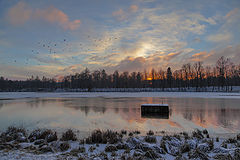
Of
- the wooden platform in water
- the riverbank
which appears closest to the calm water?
the wooden platform in water

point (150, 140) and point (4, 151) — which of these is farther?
point (150, 140)

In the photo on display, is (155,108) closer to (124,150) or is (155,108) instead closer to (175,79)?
(124,150)

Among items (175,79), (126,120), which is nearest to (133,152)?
(126,120)

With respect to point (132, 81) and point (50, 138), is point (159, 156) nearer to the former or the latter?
point (50, 138)

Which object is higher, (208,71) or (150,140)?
(208,71)

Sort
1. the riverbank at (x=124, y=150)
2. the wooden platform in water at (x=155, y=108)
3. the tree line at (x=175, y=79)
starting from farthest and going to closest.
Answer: the tree line at (x=175, y=79)
the wooden platform in water at (x=155, y=108)
the riverbank at (x=124, y=150)

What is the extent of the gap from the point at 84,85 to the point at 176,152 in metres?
102

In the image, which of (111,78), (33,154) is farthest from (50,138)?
(111,78)

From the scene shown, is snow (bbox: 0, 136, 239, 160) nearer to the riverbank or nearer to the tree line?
the riverbank

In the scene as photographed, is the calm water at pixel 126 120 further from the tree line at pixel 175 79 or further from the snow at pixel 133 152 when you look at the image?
the tree line at pixel 175 79

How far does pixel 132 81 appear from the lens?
113062 millimetres

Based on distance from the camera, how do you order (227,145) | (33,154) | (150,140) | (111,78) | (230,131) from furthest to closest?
(111,78), (230,131), (150,140), (227,145), (33,154)

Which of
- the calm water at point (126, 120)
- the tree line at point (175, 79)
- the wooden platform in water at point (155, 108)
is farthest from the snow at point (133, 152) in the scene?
the tree line at point (175, 79)

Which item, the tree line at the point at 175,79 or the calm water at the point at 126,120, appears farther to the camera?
the tree line at the point at 175,79
